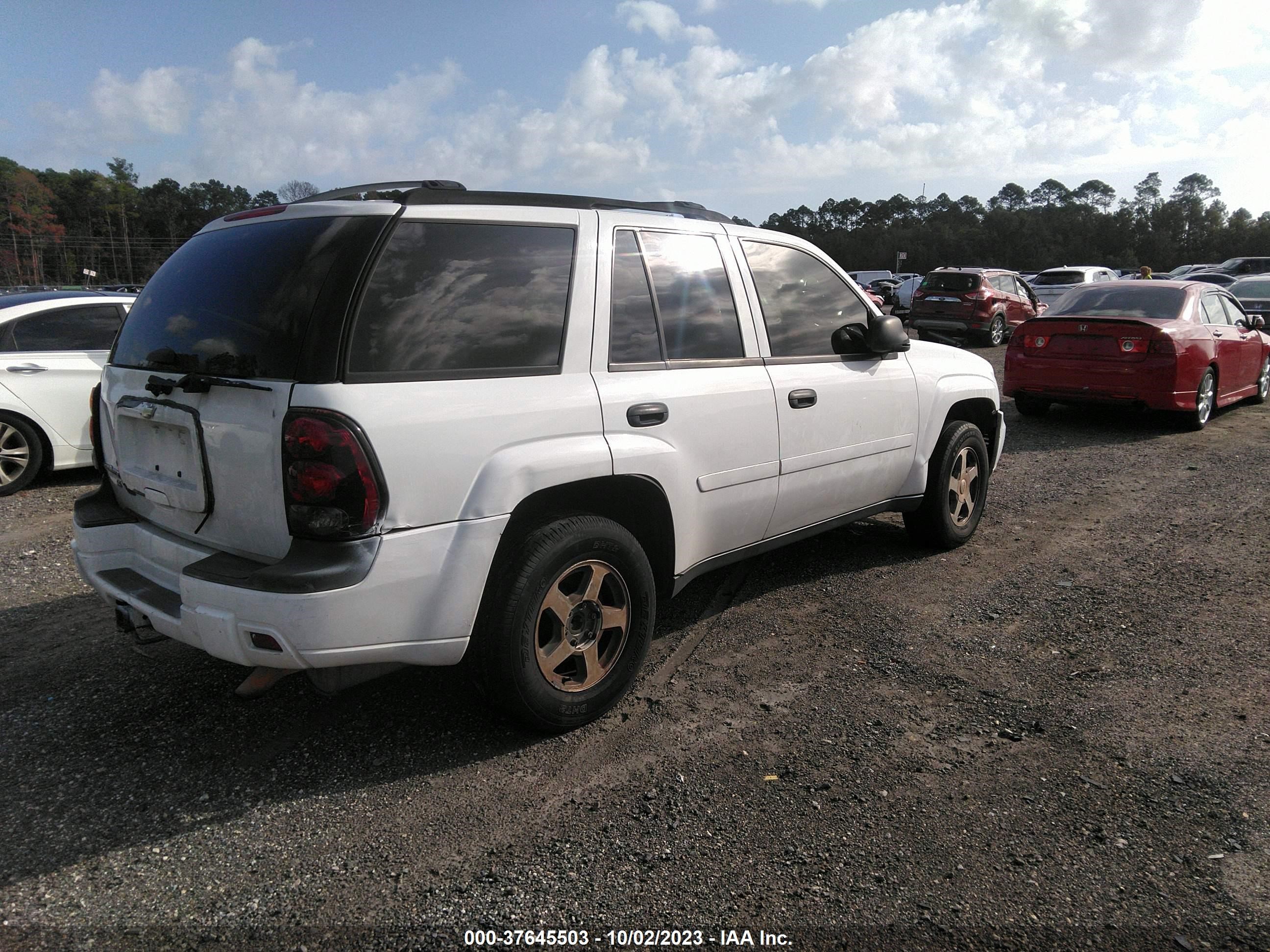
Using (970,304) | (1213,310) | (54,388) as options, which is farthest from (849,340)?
(970,304)

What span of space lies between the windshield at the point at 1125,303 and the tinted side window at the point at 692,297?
706 cm

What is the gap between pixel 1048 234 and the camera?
68.5 m

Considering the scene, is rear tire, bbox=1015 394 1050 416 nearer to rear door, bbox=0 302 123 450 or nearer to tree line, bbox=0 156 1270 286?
rear door, bbox=0 302 123 450

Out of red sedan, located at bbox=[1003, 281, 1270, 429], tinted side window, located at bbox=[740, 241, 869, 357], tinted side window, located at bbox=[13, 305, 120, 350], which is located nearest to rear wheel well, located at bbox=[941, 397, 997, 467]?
tinted side window, located at bbox=[740, 241, 869, 357]

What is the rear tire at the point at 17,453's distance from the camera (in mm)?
7215

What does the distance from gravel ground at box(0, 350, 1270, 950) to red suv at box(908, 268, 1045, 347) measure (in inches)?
621

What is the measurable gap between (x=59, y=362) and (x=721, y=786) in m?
7.12

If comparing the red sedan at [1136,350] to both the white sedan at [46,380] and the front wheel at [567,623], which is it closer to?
the front wheel at [567,623]

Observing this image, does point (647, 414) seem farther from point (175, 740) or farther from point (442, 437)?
point (175, 740)

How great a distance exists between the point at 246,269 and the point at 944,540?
13.3 ft

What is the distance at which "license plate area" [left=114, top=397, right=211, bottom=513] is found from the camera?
2912 mm

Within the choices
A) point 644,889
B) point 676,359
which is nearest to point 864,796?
point 644,889

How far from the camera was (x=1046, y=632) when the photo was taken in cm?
420

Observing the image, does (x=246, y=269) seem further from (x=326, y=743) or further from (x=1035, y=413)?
(x=1035, y=413)
